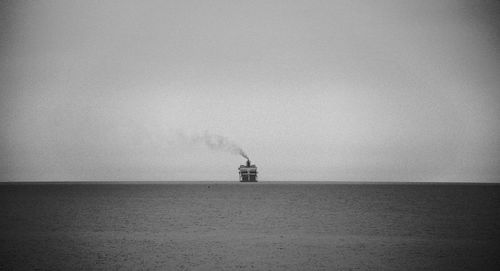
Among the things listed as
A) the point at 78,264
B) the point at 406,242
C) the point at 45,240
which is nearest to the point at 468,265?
the point at 406,242

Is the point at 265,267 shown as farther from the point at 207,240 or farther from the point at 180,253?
the point at 207,240

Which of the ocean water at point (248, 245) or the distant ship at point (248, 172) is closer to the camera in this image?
the ocean water at point (248, 245)

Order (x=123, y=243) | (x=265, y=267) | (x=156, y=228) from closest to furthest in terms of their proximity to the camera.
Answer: (x=265, y=267)
(x=123, y=243)
(x=156, y=228)

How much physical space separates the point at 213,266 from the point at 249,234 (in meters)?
8.36

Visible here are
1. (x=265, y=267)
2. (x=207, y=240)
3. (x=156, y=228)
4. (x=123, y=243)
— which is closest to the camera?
(x=265, y=267)

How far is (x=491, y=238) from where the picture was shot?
65.6 ft

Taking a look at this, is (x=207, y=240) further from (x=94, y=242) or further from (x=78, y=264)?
(x=78, y=264)

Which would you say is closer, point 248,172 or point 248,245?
point 248,245

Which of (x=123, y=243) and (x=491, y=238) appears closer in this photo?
(x=123, y=243)

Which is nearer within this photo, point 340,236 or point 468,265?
point 468,265

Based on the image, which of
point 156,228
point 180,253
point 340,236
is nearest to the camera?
point 180,253

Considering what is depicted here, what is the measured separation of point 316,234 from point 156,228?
10.7 meters

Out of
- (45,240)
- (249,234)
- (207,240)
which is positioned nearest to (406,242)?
(249,234)

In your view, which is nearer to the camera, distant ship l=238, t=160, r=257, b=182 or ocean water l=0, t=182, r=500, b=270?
ocean water l=0, t=182, r=500, b=270
